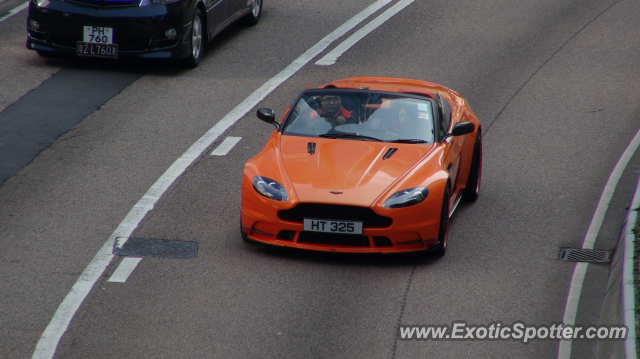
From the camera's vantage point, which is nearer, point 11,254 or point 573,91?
point 11,254

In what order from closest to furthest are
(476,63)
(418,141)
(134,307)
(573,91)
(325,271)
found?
(134,307), (325,271), (418,141), (573,91), (476,63)

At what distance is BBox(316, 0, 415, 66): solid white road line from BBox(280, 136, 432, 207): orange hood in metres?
6.65

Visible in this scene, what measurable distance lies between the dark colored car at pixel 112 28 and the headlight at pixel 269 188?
250 inches

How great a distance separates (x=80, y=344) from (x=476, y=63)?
10623 mm

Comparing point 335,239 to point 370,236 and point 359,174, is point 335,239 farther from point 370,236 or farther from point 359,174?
point 359,174

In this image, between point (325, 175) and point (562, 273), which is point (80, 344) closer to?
point (325, 175)

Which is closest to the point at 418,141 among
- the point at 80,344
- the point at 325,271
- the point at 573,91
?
the point at 325,271

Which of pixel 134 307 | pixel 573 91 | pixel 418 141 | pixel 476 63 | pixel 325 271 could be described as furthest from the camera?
pixel 476 63

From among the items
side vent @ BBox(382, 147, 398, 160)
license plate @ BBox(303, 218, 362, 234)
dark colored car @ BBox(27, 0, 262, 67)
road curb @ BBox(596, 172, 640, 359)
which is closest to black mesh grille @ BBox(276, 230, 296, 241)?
license plate @ BBox(303, 218, 362, 234)

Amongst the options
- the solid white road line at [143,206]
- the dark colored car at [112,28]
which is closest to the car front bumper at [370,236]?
the solid white road line at [143,206]

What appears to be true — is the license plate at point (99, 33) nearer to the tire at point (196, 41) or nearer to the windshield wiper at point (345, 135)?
the tire at point (196, 41)

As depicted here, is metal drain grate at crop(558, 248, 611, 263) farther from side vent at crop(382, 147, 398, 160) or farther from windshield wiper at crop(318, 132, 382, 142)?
windshield wiper at crop(318, 132, 382, 142)

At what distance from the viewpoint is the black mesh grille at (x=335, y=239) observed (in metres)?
8.25

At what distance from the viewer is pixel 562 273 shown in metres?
8.36
